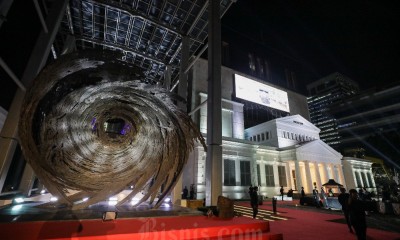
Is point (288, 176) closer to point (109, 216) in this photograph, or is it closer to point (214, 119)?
point (214, 119)

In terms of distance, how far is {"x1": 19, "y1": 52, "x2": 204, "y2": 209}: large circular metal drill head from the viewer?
3.89 meters

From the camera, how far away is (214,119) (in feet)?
33.0

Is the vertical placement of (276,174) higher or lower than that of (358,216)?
higher

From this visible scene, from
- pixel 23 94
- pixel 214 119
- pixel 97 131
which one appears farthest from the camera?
pixel 214 119

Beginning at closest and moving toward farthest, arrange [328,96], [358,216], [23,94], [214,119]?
[358,216] < [23,94] < [214,119] < [328,96]

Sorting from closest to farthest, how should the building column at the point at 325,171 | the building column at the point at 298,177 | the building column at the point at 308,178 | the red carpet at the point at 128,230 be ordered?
the red carpet at the point at 128,230, the building column at the point at 298,177, the building column at the point at 308,178, the building column at the point at 325,171

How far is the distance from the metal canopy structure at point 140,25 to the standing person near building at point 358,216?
11647 millimetres

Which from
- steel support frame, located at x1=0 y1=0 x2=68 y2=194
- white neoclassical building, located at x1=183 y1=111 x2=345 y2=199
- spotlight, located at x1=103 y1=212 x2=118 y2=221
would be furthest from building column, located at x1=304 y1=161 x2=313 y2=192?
steel support frame, located at x1=0 y1=0 x2=68 y2=194

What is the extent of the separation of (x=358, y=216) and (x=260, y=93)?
27.3 metres

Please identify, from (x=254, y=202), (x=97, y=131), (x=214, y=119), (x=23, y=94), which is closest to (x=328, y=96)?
(x=254, y=202)

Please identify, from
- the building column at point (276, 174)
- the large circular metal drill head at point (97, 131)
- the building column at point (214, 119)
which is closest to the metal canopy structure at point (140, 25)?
the building column at point (214, 119)

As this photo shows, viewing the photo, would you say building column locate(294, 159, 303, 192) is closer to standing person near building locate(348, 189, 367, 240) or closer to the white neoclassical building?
the white neoclassical building

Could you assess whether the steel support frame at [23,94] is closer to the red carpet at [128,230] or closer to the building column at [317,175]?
the red carpet at [128,230]

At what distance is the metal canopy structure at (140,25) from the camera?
1337 centimetres
